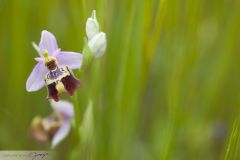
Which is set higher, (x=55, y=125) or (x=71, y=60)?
(x=71, y=60)

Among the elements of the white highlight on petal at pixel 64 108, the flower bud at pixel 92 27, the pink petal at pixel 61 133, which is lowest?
the pink petal at pixel 61 133

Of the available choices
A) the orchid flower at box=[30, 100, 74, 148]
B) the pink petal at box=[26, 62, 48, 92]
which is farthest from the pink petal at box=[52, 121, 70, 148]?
the pink petal at box=[26, 62, 48, 92]

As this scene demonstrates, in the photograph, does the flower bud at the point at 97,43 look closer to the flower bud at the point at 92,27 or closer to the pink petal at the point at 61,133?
the flower bud at the point at 92,27

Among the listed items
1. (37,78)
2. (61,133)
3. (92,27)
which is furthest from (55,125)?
(92,27)

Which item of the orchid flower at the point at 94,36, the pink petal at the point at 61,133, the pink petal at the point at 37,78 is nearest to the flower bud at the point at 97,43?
the orchid flower at the point at 94,36

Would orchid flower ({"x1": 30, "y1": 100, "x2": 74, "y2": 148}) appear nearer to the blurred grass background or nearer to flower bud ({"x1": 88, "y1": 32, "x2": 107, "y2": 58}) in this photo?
the blurred grass background

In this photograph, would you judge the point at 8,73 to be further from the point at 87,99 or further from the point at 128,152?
the point at 128,152

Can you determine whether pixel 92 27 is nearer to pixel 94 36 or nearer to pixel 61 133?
pixel 94 36
